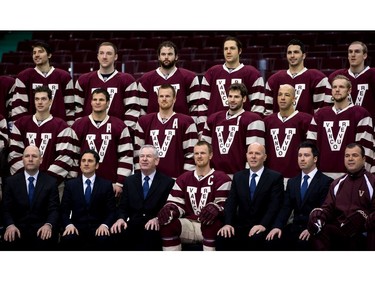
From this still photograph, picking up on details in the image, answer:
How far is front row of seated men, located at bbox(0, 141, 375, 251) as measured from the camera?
650cm

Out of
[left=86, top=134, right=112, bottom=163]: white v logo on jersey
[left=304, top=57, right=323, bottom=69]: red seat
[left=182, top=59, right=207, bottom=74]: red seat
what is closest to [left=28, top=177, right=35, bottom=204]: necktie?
[left=86, top=134, right=112, bottom=163]: white v logo on jersey

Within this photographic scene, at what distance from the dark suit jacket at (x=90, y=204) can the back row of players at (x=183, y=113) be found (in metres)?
0.26

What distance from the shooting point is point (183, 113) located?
7.79 metres

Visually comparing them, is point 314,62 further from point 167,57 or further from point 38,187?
point 38,187

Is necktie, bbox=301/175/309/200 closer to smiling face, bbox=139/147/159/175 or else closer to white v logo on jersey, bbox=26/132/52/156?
smiling face, bbox=139/147/159/175

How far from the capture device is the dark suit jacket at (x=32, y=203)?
693 centimetres

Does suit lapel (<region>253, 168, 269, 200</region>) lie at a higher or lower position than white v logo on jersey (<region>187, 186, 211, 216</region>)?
higher

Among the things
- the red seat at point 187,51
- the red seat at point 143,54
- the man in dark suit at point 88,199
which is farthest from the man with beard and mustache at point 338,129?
the red seat at point 143,54

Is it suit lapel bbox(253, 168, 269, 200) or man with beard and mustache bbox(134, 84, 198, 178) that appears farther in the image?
man with beard and mustache bbox(134, 84, 198, 178)

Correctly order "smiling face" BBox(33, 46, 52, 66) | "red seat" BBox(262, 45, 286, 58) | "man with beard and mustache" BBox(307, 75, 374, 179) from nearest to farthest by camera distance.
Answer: "man with beard and mustache" BBox(307, 75, 374, 179)
"smiling face" BBox(33, 46, 52, 66)
"red seat" BBox(262, 45, 286, 58)

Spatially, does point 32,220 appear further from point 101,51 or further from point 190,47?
point 190,47

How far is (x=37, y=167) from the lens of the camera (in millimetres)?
7008

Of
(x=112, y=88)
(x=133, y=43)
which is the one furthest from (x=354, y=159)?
(x=133, y=43)

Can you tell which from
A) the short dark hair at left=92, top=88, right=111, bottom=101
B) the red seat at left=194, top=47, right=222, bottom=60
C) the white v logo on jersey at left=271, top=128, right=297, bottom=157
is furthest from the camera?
the red seat at left=194, top=47, right=222, bottom=60
